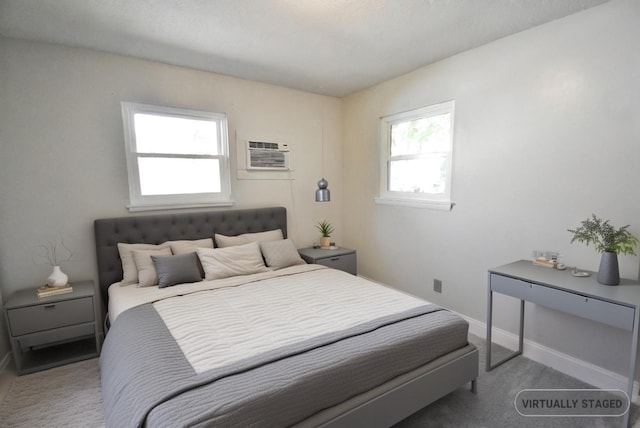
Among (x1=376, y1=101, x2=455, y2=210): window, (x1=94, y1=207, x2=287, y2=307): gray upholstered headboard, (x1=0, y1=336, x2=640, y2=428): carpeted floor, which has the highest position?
(x1=376, y1=101, x2=455, y2=210): window

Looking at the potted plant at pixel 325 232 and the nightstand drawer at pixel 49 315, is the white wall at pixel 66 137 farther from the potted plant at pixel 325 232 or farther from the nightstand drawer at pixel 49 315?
the potted plant at pixel 325 232

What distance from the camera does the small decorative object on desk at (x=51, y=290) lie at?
7.77 feet

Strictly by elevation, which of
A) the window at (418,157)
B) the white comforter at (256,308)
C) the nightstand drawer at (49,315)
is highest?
the window at (418,157)

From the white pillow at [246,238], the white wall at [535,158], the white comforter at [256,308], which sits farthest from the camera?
the white pillow at [246,238]

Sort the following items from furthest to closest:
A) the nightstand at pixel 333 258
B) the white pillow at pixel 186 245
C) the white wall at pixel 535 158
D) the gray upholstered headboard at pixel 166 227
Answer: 1. the nightstand at pixel 333 258
2. the white pillow at pixel 186 245
3. the gray upholstered headboard at pixel 166 227
4. the white wall at pixel 535 158

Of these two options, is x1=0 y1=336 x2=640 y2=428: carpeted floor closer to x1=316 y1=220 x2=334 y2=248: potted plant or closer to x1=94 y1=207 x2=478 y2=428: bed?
x1=94 y1=207 x2=478 y2=428: bed

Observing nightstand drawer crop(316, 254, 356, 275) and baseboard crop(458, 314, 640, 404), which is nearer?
baseboard crop(458, 314, 640, 404)

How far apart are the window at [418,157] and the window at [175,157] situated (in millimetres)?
1914

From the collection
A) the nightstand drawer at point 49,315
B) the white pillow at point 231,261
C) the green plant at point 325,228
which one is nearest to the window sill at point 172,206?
the white pillow at point 231,261

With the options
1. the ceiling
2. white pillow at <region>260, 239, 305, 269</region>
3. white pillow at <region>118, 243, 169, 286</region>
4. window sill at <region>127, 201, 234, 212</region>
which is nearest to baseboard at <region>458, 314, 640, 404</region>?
white pillow at <region>260, 239, 305, 269</region>

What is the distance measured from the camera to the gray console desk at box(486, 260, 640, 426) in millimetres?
1649

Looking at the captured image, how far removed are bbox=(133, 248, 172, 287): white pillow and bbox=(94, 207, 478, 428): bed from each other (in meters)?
0.02

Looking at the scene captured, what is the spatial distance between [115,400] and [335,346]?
107 centimetres

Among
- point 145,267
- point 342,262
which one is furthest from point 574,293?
point 145,267
